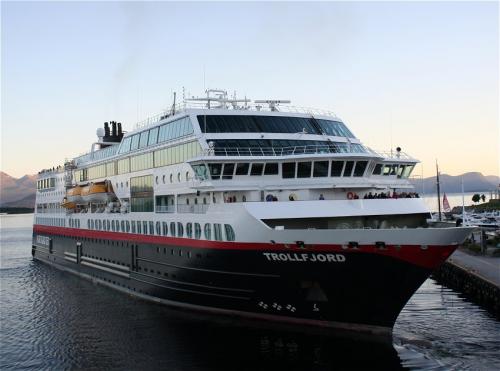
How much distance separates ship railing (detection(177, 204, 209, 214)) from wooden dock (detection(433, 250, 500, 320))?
1671 centimetres

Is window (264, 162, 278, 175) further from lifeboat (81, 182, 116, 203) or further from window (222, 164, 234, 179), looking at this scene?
lifeboat (81, 182, 116, 203)

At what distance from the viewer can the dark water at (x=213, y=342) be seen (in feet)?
67.9

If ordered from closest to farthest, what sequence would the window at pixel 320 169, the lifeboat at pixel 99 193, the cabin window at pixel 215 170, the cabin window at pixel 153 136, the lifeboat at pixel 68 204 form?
the window at pixel 320 169, the cabin window at pixel 215 170, the cabin window at pixel 153 136, the lifeboat at pixel 99 193, the lifeboat at pixel 68 204

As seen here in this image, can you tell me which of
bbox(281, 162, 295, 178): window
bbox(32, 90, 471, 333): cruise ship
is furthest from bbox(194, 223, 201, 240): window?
bbox(281, 162, 295, 178): window

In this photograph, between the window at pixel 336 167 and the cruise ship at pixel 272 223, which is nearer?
the cruise ship at pixel 272 223

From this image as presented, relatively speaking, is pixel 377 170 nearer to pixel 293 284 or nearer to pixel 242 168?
pixel 242 168

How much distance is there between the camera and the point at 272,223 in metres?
23.1

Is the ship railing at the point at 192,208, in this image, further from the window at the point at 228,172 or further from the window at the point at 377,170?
the window at the point at 377,170

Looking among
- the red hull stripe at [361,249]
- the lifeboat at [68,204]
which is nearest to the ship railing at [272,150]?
the red hull stripe at [361,249]

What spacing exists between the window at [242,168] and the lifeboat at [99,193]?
16.5m

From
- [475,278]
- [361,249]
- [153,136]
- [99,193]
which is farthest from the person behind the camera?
[99,193]

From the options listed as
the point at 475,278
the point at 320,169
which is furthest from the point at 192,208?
the point at 475,278

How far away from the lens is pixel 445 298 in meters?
33.9

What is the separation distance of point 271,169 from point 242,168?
1.41 m
